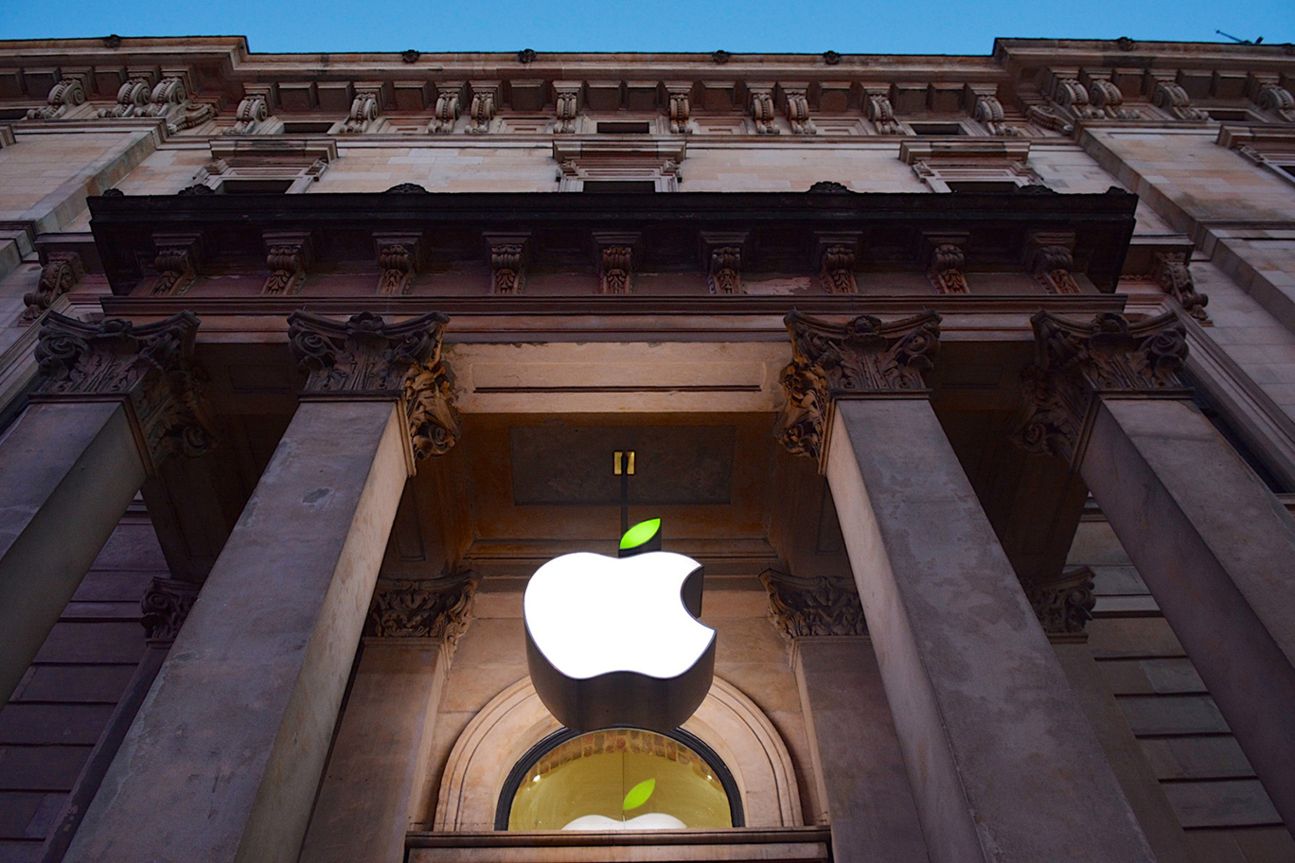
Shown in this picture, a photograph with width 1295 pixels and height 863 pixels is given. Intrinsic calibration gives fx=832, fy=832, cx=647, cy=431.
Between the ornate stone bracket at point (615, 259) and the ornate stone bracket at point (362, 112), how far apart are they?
11817mm

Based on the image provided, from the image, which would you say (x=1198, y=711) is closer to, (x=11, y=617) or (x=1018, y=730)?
(x=1018, y=730)

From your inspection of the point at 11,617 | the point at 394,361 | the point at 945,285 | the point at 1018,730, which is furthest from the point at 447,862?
the point at 945,285

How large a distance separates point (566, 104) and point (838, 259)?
12117mm

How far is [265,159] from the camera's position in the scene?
18.3 m

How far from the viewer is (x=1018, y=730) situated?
583 cm

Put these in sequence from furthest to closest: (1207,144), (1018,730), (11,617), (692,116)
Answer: (692,116) < (1207,144) < (11,617) < (1018,730)

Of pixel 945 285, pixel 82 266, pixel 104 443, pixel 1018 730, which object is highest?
pixel 82 266

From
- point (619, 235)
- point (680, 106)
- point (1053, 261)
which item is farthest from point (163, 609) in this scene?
point (680, 106)

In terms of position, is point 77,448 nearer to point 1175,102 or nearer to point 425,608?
point 425,608

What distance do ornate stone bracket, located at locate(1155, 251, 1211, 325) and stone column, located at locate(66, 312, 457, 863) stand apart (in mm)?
12763

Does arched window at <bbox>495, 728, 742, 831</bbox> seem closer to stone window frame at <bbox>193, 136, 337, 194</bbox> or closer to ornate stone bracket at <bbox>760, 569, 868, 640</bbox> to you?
ornate stone bracket at <bbox>760, 569, 868, 640</bbox>

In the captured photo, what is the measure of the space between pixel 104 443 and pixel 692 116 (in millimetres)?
16510

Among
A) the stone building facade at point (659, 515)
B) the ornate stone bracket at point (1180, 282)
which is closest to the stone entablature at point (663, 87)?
the ornate stone bracket at point (1180, 282)

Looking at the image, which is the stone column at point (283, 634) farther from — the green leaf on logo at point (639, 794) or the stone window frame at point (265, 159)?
the stone window frame at point (265, 159)
